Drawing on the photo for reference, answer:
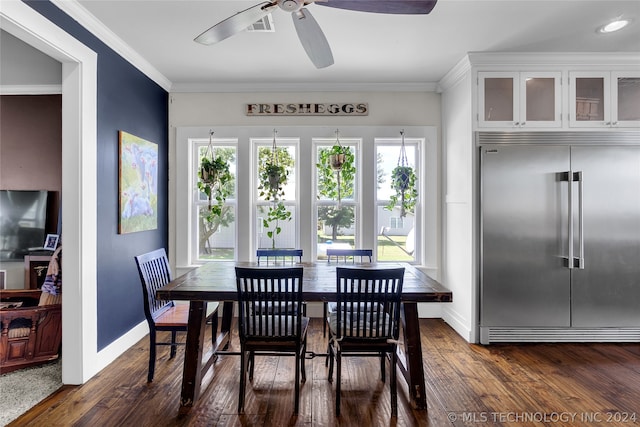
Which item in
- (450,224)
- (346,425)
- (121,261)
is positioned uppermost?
(450,224)

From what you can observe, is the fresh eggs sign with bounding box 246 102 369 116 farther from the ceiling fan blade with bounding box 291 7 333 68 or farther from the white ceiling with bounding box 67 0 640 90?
the ceiling fan blade with bounding box 291 7 333 68

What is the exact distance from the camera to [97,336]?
2.64 metres

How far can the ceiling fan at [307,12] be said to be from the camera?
1.71 metres

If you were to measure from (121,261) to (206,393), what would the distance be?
140cm

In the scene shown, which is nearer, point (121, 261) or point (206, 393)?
point (206, 393)

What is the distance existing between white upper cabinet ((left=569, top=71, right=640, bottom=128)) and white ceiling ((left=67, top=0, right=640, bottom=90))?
25 cm

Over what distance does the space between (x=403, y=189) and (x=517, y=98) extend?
137cm

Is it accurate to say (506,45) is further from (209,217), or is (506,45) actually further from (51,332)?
(51,332)

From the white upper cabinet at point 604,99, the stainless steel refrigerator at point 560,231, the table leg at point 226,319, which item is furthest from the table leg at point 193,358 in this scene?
the white upper cabinet at point 604,99

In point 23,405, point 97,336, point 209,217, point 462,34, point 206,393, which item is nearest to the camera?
point 23,405

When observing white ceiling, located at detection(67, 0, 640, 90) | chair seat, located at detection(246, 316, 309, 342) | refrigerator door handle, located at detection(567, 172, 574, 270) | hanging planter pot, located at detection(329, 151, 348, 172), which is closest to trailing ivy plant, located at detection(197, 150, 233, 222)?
white ceiling, located at detection(67, 0, 640, 90)

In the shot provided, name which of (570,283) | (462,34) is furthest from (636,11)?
(570,283)

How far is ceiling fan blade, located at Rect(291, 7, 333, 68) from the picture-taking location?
73.5 inches

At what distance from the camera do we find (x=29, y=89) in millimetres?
3051
